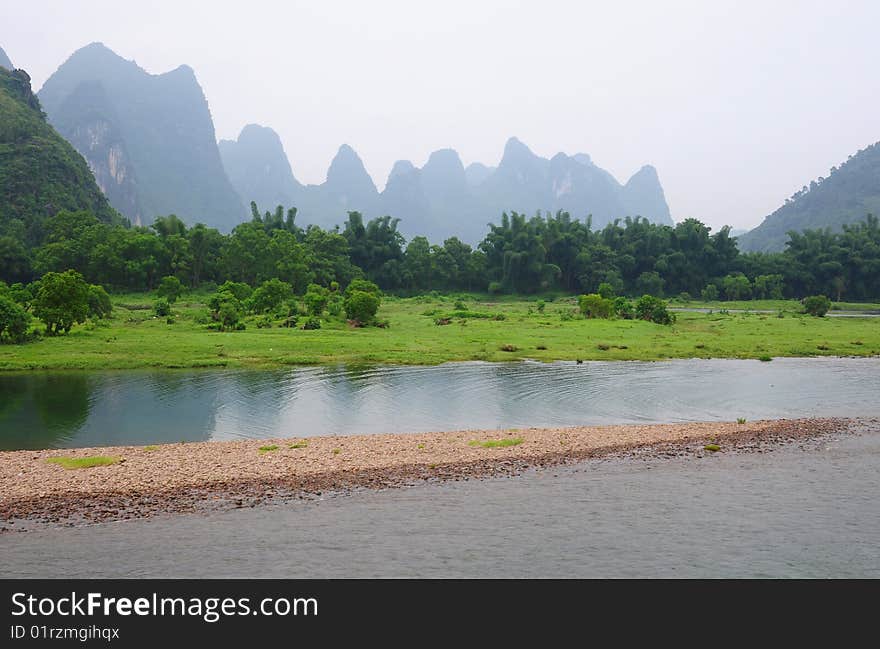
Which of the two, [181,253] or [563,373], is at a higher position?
[181,253]

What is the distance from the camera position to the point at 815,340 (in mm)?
51719

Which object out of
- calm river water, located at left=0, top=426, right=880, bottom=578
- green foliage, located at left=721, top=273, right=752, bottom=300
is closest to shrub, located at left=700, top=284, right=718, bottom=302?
green foliage, located at left=721, top=273, right=752, bottom=300

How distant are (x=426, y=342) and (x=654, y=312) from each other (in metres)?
27.4

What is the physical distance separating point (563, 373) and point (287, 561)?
27.1 metres

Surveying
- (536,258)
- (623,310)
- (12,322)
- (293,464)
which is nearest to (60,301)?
(12,322)

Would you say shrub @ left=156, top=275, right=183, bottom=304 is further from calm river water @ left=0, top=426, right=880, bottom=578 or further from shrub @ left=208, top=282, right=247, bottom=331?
calm river water @ left=0, top=426, right=880, bottom=578

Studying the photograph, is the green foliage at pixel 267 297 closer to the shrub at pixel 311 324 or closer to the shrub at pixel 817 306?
the shrub at pixel 311 324

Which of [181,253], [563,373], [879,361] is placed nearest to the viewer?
[563,373]

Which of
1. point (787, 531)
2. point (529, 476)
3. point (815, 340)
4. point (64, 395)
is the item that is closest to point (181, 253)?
Answer: point (64, 395)

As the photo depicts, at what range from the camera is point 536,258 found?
11200cm
